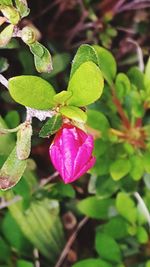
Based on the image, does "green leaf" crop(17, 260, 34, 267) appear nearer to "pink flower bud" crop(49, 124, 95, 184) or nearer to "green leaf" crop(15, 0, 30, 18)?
"pink flower bud" crop(49, 124, 95, 184)

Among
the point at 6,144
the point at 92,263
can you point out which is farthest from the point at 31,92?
the point at 92,263

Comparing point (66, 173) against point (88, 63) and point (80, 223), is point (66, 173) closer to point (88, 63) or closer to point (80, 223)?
point (88, 63)

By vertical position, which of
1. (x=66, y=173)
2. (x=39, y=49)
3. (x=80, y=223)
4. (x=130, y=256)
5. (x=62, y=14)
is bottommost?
(x=130, y=256)

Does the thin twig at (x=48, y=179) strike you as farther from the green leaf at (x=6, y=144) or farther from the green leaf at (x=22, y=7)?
the green leaf at (x=22, y=7)

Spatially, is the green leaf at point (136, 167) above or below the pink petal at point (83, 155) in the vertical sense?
below

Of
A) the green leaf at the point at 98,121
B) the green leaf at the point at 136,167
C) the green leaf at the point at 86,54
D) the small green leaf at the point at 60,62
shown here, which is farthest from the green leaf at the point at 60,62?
the green leaf at the point at 86,54

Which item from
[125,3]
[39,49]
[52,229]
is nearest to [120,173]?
[52,229]
